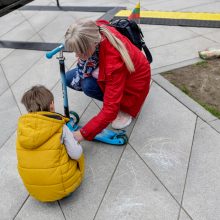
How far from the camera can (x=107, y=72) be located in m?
2.58

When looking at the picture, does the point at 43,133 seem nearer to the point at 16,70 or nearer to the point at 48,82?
the point at 48,82

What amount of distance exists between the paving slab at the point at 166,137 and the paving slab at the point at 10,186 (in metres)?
1.08

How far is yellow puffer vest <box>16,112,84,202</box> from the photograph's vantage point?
2.08m

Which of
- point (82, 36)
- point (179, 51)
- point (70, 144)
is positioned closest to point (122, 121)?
point (70, 144)

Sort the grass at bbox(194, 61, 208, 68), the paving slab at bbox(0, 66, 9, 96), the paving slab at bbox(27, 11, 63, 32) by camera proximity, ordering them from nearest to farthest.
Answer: the grass at bbox(194, 61, 208, 68) < the paving slab at bbox(0, 66, 9, 96) < the paving slab at bbox(27, 11, 63, 32)

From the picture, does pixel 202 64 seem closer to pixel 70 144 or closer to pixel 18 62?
pixel 70 144

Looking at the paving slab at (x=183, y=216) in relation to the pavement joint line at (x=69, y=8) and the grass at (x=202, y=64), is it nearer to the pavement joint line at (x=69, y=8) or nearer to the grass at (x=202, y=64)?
the grass at (x=202, y=64)

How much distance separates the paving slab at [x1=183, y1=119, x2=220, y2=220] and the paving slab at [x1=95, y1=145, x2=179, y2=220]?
15cm

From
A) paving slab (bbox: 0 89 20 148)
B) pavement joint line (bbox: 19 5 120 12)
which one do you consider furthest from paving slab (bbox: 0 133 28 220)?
pavement joint line (bbox: 19 5 120 12)

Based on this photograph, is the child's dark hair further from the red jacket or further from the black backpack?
the black backpack

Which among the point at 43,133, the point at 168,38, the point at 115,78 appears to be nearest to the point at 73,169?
the point at 43,133

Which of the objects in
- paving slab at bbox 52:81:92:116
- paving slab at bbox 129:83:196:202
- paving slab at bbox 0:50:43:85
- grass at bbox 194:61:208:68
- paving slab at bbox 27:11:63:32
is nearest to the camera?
paving slab at bbox 129:83:196:202

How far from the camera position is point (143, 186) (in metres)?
2.55

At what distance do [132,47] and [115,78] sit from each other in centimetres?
43
